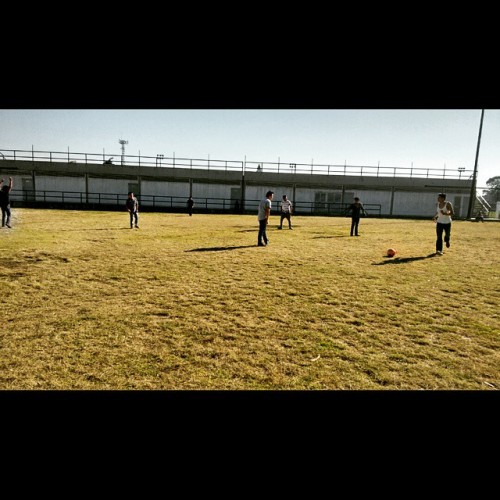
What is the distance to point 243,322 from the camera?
4.47 m

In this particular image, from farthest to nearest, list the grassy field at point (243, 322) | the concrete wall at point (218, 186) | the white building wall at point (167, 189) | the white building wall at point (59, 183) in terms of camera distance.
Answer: the white building wall at point (167, 189), the white building wall at point (59, 183), the concrete wall at point (218, 186), the grassy field at point (243, 322)

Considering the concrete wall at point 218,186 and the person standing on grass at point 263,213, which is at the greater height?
the concrete wall at point 218,186

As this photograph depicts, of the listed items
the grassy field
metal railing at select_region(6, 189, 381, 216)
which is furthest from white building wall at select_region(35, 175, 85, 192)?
the grassy field

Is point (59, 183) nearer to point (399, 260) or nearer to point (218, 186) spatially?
point (218, 186)

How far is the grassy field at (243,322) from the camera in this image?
3.10 metres

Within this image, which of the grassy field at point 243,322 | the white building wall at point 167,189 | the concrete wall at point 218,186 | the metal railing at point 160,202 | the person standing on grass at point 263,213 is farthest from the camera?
the white building wall at point 167,189

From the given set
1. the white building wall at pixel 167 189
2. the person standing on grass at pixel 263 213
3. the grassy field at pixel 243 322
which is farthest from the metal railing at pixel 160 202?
the grassy field at pixel 243 322

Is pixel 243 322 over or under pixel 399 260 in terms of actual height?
under

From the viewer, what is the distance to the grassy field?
310cm

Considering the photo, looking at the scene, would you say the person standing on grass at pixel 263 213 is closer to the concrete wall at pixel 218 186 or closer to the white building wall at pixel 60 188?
the concrete wall at pixel 218 186

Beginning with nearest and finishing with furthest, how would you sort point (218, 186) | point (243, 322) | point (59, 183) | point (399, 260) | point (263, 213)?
point (243, 322) → point (399, 260) → point (263, 213) → point (59, 183) → point (218, 186)

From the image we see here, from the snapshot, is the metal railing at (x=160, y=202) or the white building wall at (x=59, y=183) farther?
the white building wall at (x=59, y=183)

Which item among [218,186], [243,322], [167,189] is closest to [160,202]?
[167,189]

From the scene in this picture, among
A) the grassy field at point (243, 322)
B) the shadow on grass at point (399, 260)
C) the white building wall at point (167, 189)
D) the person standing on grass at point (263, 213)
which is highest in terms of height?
the white building wall at point (167, 189)
